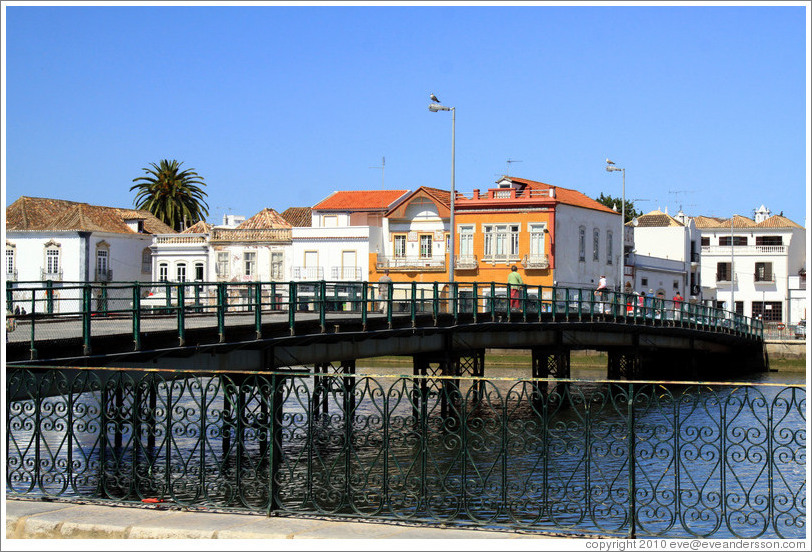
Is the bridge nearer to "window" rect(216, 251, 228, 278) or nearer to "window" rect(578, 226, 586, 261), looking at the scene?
"window" rect(578, 226, 586, 261)

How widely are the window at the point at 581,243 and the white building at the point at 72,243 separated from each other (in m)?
33.5

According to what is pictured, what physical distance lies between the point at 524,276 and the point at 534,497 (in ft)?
143

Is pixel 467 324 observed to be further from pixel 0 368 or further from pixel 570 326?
pixel 0 368

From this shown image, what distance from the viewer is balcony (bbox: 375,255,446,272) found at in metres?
65.1

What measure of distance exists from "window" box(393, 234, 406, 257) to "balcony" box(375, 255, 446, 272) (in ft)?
1.31

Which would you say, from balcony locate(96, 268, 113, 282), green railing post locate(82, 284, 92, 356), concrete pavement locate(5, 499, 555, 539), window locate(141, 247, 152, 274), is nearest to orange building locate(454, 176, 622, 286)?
window locate(141, 247, 152, 274)

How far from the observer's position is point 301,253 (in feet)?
226

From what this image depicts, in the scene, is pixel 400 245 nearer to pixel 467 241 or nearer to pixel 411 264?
pixel 411 264

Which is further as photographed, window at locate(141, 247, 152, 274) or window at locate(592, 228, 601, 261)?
window at locate(141, 247, 152, 274)

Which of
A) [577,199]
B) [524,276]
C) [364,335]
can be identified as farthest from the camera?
[577,199]

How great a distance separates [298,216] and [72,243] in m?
17.8

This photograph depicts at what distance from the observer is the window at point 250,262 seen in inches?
2798

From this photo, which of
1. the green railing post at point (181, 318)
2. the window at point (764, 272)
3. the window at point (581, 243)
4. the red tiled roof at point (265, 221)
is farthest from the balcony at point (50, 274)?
the green railing post at point (181, 318)

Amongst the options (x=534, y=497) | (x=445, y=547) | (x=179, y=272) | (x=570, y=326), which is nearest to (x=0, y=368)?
(x=445, y=547)
